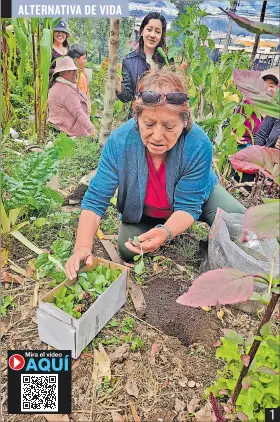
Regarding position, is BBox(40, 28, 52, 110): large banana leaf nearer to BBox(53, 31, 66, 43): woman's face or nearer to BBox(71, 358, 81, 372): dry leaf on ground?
BBox(53, 31, 66, 43): woman's face

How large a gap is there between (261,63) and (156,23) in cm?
27

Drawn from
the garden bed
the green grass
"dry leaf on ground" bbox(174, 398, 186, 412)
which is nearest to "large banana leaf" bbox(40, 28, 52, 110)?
the green grass

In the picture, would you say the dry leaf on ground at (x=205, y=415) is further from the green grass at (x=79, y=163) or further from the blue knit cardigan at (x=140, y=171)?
the green grass at (x=79, y=163)

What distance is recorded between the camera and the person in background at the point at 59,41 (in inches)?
42.5

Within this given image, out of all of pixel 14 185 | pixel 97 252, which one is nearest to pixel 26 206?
pixel 14 185

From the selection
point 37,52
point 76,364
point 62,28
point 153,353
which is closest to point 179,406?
point 153,353

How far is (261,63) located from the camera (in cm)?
104

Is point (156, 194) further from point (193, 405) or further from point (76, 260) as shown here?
Result: point (193, 405)

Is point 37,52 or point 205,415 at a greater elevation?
point 37,52

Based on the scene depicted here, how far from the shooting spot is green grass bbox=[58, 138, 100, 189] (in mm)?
1231

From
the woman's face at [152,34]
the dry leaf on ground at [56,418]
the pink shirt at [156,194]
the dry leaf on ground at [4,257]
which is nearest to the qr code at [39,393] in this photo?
the dry leaf on ground at [56,418]

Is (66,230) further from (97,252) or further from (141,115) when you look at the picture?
(141,115)

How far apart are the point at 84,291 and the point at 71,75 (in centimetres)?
58

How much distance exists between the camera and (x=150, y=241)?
3.52ft
